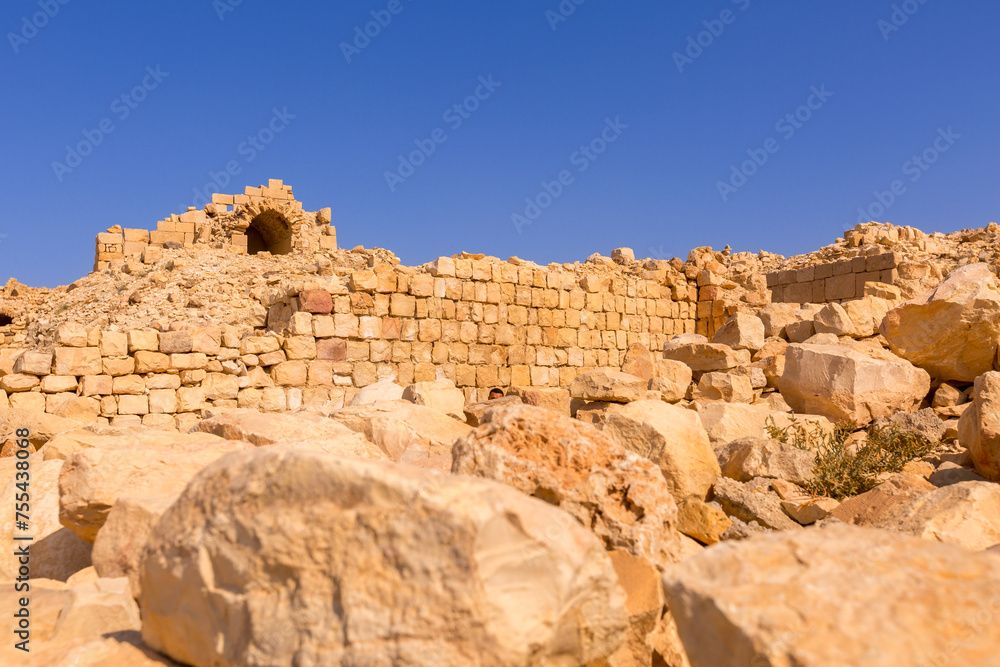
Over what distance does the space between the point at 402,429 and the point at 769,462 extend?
231 centimetres

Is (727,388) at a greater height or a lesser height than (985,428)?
greater

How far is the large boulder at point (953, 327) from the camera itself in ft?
17.9

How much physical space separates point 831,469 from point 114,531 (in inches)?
148

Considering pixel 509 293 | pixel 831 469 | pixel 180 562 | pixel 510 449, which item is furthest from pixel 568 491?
pixel 509 293

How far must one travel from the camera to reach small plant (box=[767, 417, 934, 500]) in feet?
12.7

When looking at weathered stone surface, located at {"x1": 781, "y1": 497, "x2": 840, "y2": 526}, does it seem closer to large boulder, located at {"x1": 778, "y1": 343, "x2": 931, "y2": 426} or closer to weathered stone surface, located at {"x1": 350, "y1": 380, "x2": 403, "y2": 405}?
large boulder, located at {"x1": 778, "y1": 343, "x2": 931, "y2": 426}

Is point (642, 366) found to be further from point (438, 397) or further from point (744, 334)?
point (438, 397)

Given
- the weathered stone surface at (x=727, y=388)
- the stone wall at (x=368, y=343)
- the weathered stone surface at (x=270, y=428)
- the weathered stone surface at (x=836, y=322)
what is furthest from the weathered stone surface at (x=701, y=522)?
the stone wall at (x=368, y=343)

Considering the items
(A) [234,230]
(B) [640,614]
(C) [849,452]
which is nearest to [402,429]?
(B) [640,614]

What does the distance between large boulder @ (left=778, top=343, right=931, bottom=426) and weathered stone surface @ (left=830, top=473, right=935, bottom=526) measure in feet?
5.66

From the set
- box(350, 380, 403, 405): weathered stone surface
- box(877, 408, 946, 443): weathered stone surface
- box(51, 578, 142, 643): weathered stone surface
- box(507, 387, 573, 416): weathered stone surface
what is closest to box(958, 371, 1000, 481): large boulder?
box(877, 408, 946, 443): weathered stone surface

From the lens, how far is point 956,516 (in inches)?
106

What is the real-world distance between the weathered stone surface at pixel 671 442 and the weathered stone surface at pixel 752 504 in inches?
3.9

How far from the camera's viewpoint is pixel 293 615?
1.42 meters
